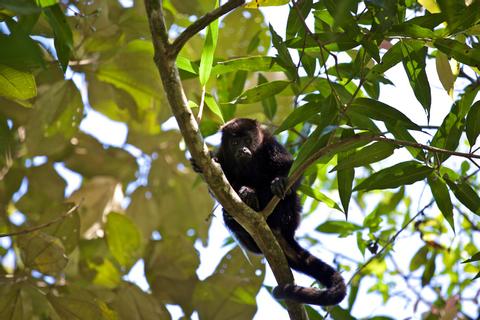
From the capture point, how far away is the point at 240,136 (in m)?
4.77

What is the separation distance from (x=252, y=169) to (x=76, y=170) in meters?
2.43

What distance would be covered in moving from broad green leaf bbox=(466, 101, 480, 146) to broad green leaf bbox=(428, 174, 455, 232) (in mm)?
279

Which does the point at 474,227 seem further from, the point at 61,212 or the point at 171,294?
the point at 61,212

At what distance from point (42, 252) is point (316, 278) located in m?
1.76

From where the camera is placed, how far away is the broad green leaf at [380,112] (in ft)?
9.95

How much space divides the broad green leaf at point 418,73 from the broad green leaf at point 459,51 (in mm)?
129

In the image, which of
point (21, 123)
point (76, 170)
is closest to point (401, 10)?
point (21, 123)

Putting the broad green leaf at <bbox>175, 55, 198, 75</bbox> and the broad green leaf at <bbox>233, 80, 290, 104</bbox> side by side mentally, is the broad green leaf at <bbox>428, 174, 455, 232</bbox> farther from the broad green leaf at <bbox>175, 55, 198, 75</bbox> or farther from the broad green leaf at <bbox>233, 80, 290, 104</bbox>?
the broad green leaf at <bbox>175, 55, 198, 75</bbox>

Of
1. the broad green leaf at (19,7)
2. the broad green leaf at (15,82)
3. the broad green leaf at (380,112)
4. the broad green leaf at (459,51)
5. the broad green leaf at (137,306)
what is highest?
the broad green leaf at (459,51)

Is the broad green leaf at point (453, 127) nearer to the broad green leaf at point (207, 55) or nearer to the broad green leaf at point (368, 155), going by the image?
the broad green leaf at point (368, 155)

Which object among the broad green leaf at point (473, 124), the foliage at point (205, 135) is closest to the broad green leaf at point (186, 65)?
the foliage at point (205, 135)

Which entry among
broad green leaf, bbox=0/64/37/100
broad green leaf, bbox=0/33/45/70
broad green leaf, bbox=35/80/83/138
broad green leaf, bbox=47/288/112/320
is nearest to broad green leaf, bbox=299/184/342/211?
broad green leaf, bbox=47/288/112/320

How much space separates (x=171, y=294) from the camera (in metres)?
4.35

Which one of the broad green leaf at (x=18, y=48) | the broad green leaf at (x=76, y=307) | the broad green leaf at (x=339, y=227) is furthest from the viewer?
the broad green leaf at (x=339, y=227)
